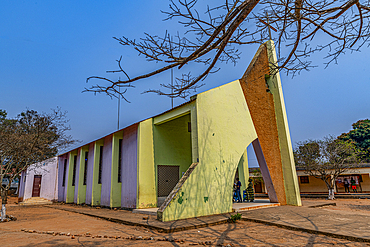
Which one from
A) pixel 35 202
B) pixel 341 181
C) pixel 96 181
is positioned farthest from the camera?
pixel 341 181

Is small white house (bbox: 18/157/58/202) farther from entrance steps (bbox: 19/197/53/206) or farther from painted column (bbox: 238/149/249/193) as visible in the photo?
painted column (bbox: 238/149/249/193)

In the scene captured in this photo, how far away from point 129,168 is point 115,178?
1.32 m

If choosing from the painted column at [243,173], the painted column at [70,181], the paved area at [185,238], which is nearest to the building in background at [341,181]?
the painted column at [243,173]

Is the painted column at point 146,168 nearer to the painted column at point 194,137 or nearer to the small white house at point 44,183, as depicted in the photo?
the painted column at point 194,137

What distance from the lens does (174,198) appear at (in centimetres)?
739

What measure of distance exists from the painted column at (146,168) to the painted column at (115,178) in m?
2.01

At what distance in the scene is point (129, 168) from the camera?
1116cm

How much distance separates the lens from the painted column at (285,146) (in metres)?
10.7

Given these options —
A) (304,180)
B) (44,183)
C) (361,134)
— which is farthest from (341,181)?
(44,183)

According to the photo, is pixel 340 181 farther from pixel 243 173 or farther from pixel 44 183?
pixel 44 183

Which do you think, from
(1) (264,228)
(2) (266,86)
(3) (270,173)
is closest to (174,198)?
(1) (264,228)

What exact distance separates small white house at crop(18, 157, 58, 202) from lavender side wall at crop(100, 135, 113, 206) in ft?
28.6

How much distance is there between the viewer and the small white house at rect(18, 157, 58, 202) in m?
19.2

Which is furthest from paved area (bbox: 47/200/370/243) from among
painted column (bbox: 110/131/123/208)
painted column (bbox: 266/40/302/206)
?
painted column (bbox: 110/131/123/208)
